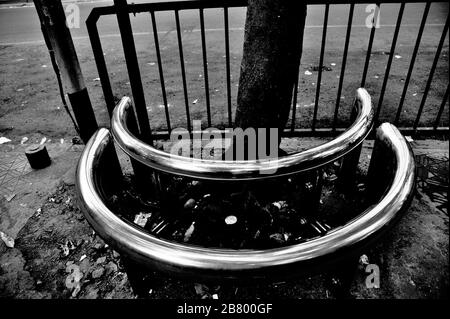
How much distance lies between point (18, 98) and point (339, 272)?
17.7 feet

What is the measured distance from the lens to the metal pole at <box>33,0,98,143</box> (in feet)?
6.11

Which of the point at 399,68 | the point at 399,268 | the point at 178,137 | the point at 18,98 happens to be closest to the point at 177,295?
the point at 399,268

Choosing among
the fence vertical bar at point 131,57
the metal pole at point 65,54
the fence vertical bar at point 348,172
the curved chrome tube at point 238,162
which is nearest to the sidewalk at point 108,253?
the fence vertical bar at point 348,172

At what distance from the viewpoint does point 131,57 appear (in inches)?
80.6

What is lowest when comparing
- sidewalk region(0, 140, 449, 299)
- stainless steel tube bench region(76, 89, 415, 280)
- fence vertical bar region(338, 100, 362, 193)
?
sidewalk region(0, 140, 449, 299)

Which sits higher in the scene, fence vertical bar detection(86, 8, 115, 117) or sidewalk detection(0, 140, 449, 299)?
fence vertical bar detection(86, 8, 115, 117)

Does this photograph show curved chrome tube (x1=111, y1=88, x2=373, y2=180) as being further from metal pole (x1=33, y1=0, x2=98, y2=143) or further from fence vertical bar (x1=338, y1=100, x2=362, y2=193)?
fence vertical bar (x1=338, y1=100, x2=362, y2=193)

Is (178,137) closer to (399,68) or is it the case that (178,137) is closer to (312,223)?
(312,223)

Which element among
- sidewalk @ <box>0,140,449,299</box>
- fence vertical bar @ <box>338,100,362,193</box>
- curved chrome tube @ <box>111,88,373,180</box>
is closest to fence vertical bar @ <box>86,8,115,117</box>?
curved chrome tube @ <box>111,88,373,180</box>

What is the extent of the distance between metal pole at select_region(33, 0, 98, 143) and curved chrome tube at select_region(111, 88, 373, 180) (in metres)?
0.93

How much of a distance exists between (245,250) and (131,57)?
5.34ft

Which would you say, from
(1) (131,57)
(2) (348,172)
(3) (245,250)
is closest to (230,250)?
(3) (245,250)

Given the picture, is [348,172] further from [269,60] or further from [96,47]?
[96,47]
